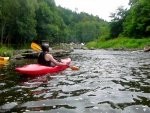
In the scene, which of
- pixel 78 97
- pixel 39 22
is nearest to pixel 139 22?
pixel 39 22

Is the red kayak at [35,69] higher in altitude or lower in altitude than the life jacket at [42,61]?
lower

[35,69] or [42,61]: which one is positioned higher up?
[42,61]

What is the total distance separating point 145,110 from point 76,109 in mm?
1397

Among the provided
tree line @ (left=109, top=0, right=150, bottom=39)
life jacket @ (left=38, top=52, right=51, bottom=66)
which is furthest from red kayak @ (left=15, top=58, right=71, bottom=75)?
tree line @ (left=109, top=0, right=150, bottom=39)

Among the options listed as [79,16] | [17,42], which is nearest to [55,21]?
[17,42]

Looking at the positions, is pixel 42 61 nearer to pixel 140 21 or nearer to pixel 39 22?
pixel 140 21

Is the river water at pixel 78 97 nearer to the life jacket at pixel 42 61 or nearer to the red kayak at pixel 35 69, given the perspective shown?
the red kayak at pixel 35 69

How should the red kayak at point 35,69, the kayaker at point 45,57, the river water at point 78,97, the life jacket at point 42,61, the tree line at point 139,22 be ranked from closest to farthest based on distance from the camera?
the river water at point 78,97, the red kayak at point 35,69, the kayaker at point 45,57, the life jacket at point 42,61, the tree line at point 139,22

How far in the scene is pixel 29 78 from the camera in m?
7.39

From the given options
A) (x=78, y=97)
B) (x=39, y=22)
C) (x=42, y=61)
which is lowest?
(x=78, y=97)

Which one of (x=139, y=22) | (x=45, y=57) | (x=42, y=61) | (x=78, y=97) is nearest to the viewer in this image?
(x=78, y=97)

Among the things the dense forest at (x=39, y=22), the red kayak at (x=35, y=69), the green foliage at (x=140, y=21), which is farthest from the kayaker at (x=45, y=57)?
the green foliage at (x=140, y=21)

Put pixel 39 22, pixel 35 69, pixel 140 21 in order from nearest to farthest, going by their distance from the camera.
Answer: pixel 35 69, pixel 140 21, pixel 39 22

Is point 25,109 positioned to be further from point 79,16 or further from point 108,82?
point 79,16
